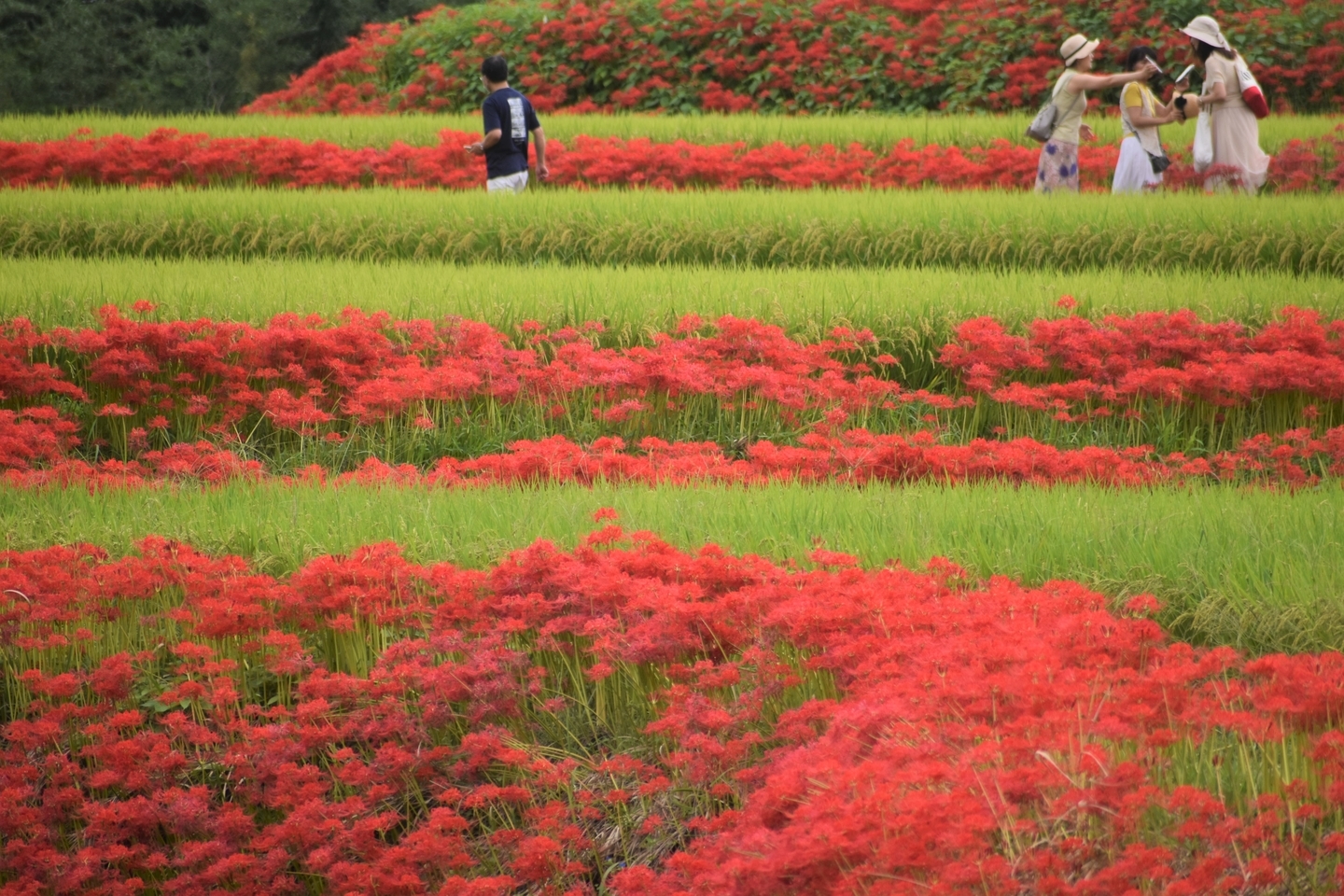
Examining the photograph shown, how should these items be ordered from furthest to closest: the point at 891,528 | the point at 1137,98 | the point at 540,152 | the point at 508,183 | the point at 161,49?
the point at 161,49 < the point at 508,183 < the point at 540,152 < the point at 1137,98 < the point at 891,528

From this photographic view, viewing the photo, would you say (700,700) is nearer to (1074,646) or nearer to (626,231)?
(1074,646)

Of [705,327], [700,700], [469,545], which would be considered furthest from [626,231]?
[700,700]

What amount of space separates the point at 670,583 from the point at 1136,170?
8566 millimetres

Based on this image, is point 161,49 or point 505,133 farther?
point 161,49

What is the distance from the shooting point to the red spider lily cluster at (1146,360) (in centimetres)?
644

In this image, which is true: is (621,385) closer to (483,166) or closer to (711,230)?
(711,230)

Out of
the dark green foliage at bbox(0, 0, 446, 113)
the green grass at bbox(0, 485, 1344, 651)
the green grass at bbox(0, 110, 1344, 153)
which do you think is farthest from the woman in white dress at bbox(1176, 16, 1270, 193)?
the dark green foliage at bbox(0, 0, 446, 113)

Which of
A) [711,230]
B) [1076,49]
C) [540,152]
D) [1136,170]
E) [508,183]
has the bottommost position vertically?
[711,230]

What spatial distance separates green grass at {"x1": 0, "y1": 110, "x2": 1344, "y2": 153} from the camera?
45.9ft

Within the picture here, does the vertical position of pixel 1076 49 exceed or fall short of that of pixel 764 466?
it exceeds it

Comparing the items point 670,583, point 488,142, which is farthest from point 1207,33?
point 670,583

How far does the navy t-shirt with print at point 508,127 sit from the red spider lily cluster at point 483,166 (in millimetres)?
1785

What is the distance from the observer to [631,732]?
3.89m

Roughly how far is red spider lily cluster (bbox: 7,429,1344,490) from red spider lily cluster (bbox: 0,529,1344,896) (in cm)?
123
